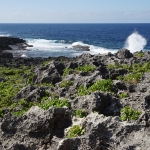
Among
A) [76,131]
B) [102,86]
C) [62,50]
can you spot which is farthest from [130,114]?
[62,50]

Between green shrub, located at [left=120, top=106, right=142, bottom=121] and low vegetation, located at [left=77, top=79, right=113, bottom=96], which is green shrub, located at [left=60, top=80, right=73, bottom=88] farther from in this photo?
green shrub, located at [left=120, top=106, right=142, bottom=121]

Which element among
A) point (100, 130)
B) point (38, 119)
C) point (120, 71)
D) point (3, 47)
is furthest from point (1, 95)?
point (3, 47)

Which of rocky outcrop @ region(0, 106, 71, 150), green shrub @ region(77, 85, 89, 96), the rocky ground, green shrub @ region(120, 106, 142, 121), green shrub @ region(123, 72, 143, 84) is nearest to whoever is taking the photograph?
the rocky ground

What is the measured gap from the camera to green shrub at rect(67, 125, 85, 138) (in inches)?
359

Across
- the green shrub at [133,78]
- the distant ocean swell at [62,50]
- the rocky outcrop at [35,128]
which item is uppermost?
the green shrub at [133,78]

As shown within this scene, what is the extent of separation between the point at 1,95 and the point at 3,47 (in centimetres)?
5976

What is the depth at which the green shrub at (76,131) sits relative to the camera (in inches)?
359

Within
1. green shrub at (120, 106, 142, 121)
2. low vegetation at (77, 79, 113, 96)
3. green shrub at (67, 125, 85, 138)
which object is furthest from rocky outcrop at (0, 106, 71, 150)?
low vegetation at (77, 79, 113, 96)

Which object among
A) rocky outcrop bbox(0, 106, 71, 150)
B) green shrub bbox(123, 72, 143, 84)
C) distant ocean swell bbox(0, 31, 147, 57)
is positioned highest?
green shrub bbox(123, 72, 143, 84)

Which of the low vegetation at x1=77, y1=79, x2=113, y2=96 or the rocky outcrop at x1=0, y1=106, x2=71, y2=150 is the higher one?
the low vegetation at x1=77, y1=79, x2=113, y2=96

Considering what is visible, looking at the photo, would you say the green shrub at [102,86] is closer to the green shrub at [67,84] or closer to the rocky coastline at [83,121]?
the rocky coastline at [83,121]

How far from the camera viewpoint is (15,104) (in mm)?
16672

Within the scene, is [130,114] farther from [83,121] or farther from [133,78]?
[133,78]

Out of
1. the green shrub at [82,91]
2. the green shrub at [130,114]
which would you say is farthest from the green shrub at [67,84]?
the green shrub at [130,114]
